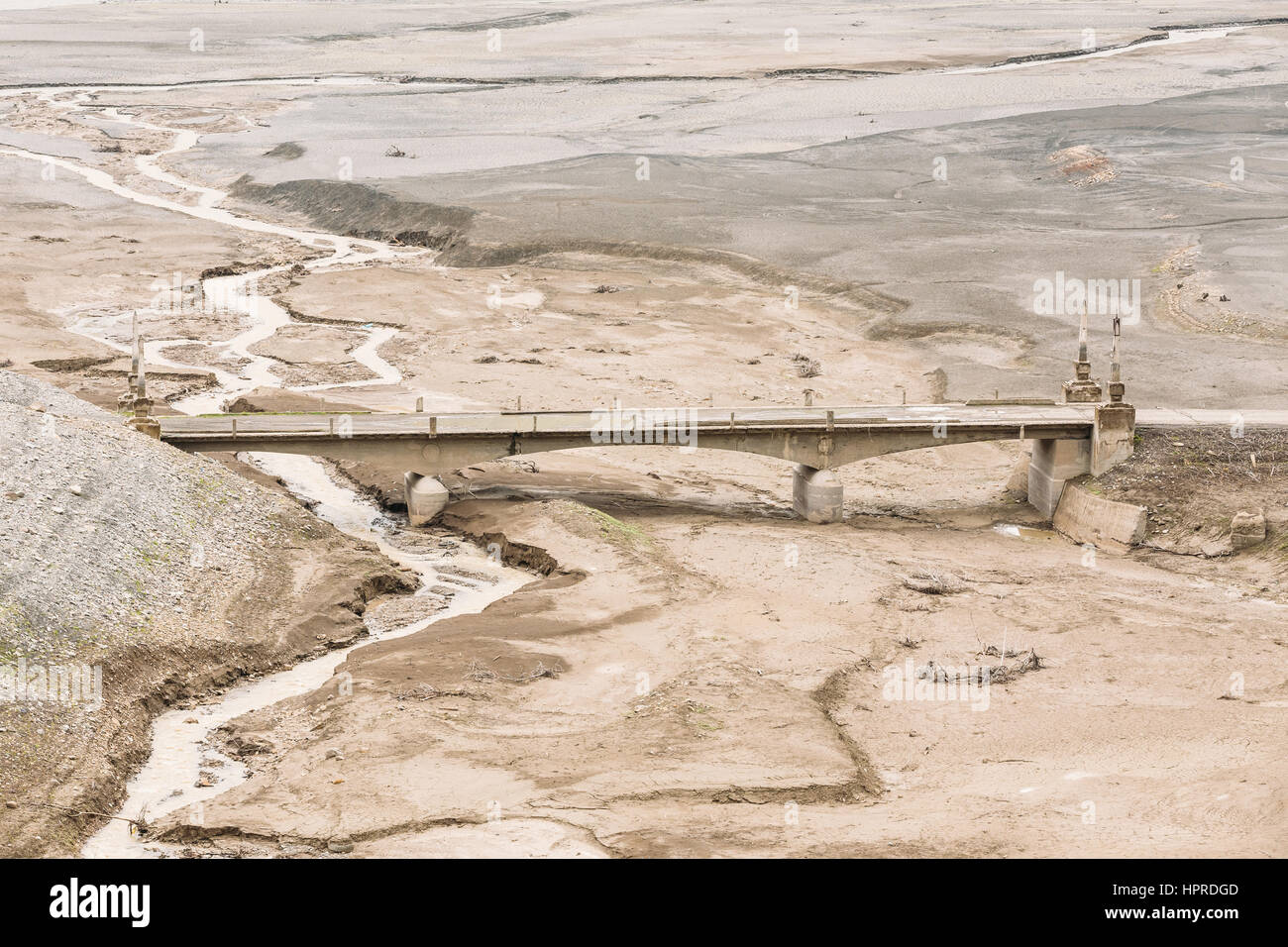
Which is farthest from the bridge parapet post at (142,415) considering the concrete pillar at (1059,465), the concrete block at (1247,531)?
the concrete block at (1247,531)

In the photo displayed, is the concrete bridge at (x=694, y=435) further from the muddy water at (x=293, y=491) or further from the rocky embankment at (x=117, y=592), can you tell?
the rocky embankment at (x=117, y=592)

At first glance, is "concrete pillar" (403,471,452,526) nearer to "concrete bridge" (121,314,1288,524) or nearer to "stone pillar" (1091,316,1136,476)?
"concrete bridge" (121,314,1288,524)

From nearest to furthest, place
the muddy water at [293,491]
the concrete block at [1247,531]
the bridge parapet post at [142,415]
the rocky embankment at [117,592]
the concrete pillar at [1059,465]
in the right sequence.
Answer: the rocky embankment at [117,592] → the muddy water at [293,491] → the concrete block at [1247,531] → the bridge parapet post at [142,415] → the concrete pillar at [1059,465]

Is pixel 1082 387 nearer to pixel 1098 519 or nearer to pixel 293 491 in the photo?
pixel 1098 519

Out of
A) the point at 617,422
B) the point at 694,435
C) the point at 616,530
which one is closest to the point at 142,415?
the point at 617,422

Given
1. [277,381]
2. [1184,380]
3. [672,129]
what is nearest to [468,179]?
[672,129]

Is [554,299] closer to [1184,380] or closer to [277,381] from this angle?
[277,381]

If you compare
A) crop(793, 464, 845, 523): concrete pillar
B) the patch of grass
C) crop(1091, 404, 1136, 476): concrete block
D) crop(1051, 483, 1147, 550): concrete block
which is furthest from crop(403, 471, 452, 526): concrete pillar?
crop(1091, 404, 1136, 476): concrete block
